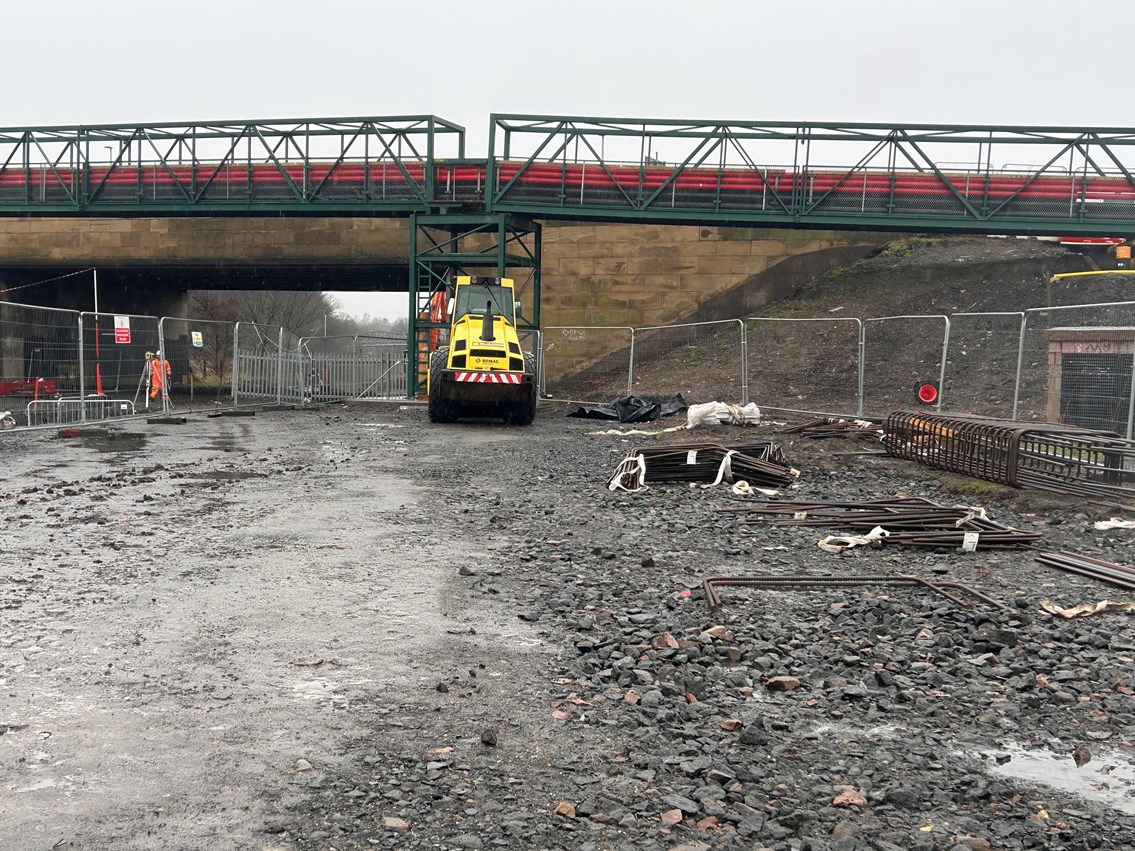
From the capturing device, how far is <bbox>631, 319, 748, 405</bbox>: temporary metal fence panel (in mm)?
28062

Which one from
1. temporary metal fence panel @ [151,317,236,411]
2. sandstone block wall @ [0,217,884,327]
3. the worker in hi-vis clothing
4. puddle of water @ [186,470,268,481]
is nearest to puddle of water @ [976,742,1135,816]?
puddle of water @ [186,470,268,481]

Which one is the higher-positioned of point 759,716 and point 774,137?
point 774,137

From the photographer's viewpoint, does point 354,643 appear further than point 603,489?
No

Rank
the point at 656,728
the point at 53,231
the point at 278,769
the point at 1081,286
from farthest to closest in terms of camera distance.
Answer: the point at 53,231
the point at 1081,286
the point at 656,728
the point at 278,769

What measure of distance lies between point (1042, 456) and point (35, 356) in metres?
16.3

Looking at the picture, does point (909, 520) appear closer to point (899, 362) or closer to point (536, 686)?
point (536, 686)

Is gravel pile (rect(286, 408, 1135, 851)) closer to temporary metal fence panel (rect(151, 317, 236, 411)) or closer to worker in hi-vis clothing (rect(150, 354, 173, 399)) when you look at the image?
worker in hi-vis clothing (rect(150, 354, 173, 399))

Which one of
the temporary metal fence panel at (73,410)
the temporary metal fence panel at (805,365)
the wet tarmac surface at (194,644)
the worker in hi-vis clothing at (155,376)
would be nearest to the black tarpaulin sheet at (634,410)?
the temporary metal fence panel at (805,365)

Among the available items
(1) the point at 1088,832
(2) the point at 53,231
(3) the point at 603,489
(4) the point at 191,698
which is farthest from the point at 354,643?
(2) the point at 53,231

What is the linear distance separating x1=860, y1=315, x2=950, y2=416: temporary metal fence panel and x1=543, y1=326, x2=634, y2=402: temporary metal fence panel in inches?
391

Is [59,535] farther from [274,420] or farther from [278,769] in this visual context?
[274,420]

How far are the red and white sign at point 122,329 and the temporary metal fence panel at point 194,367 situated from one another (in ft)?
8.45

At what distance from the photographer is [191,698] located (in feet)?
15.0

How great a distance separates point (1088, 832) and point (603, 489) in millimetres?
8630
